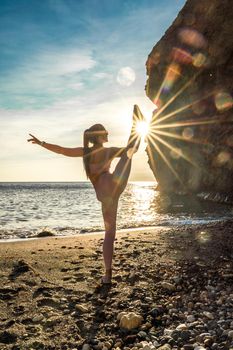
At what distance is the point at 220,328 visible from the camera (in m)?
4.15

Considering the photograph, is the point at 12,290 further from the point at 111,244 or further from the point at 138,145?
the point at 138,145

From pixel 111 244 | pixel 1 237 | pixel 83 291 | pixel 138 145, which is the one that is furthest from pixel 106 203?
pixel 1 237

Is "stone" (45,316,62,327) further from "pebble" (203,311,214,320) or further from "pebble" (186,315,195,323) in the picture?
"pebble" (203,311,214,320)

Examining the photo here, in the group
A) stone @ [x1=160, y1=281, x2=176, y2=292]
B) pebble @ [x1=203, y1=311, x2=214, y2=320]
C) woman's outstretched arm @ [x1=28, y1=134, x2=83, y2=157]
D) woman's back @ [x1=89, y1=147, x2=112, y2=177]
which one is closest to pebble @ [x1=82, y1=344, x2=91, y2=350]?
pebble @ [x1=203, y1=311, x2=214, y2=320]

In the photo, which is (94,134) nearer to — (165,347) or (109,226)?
(109,226)

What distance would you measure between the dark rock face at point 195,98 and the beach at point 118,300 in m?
35.8

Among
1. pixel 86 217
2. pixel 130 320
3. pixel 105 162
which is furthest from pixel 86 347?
pixel 86 217

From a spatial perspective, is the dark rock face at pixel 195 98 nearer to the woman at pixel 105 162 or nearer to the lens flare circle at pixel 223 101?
the lens flare circle at pixel 223 101

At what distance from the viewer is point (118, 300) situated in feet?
17.7

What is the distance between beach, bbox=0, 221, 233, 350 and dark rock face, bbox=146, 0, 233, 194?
35.8m

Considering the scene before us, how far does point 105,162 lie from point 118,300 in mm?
2268

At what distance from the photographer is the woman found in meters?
5.75

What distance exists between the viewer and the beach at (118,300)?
4.12 meters

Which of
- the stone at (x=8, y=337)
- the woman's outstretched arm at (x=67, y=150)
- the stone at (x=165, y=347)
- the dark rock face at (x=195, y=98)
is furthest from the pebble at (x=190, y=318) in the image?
the dark rock face at (x=195, y=98)
